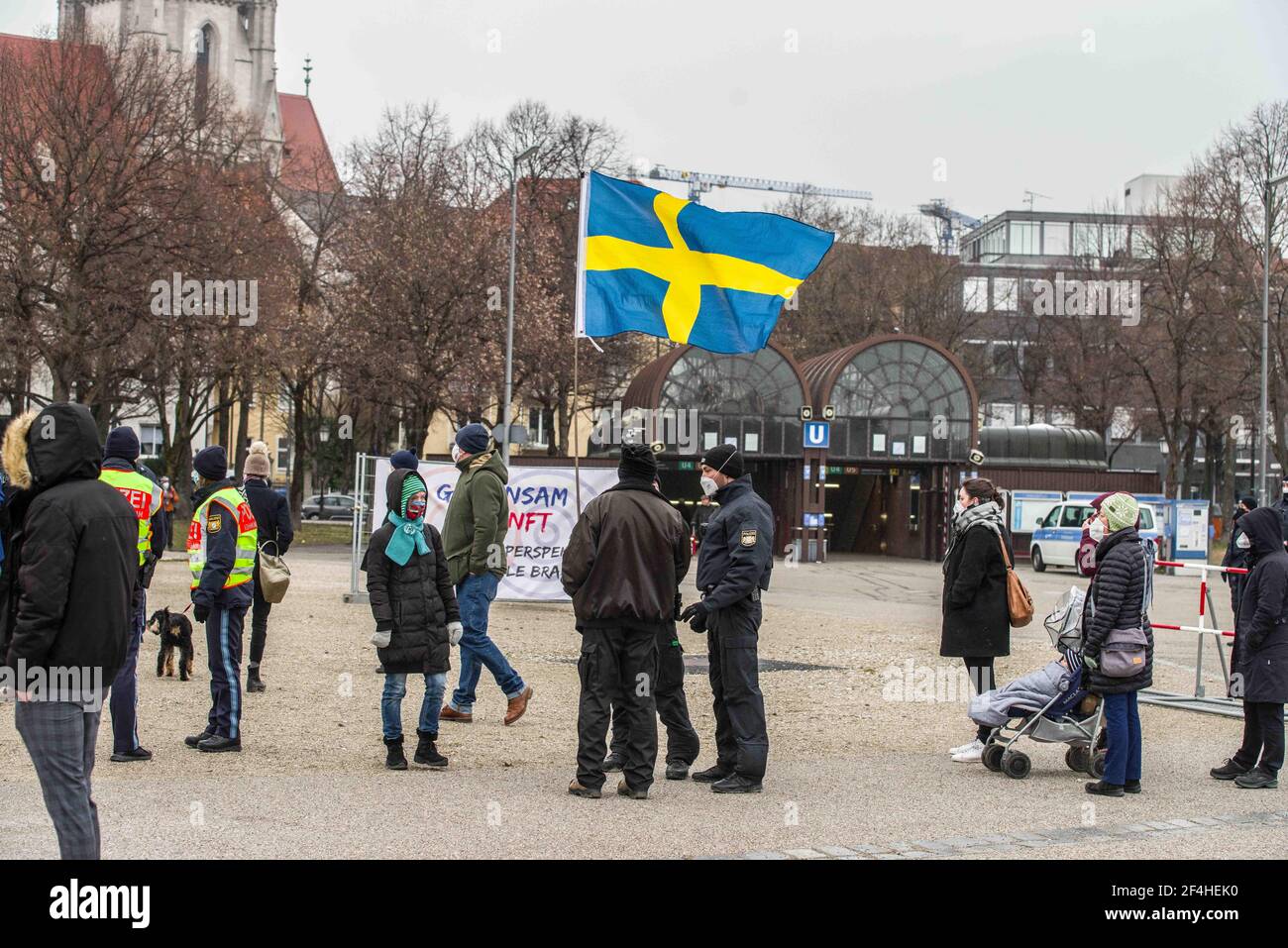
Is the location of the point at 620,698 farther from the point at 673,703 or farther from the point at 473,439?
the point at 473,439

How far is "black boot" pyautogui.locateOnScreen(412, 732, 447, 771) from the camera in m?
9.14

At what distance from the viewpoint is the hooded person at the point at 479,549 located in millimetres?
10438

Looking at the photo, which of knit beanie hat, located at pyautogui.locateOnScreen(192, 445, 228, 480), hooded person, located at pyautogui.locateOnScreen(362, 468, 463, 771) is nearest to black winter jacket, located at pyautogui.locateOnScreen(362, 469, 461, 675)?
hooded person, located at pyautogui.locateOnScreen(362, 468, 463, 771)

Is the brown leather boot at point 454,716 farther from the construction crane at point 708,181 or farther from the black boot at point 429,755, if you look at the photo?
the construction crane at point 708,181

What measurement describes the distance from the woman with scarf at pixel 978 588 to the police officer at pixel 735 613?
1.72 meters

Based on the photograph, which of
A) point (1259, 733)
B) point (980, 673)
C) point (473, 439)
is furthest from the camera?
point (473, 439)

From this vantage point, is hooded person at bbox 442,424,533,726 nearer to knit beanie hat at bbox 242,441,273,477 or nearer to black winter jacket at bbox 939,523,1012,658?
knit beanie hat at bbox 242,441,273,477

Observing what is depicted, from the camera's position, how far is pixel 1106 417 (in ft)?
196

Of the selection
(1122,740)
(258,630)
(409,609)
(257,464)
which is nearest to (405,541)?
(409,609)

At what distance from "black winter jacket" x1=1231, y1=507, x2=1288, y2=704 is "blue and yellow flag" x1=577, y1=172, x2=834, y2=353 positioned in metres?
3.95

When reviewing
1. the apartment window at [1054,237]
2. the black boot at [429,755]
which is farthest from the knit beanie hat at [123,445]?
the apartment window at [1054,237]

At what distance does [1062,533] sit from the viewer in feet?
133

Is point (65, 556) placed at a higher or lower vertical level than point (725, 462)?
lower

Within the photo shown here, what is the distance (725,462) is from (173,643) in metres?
5.96
